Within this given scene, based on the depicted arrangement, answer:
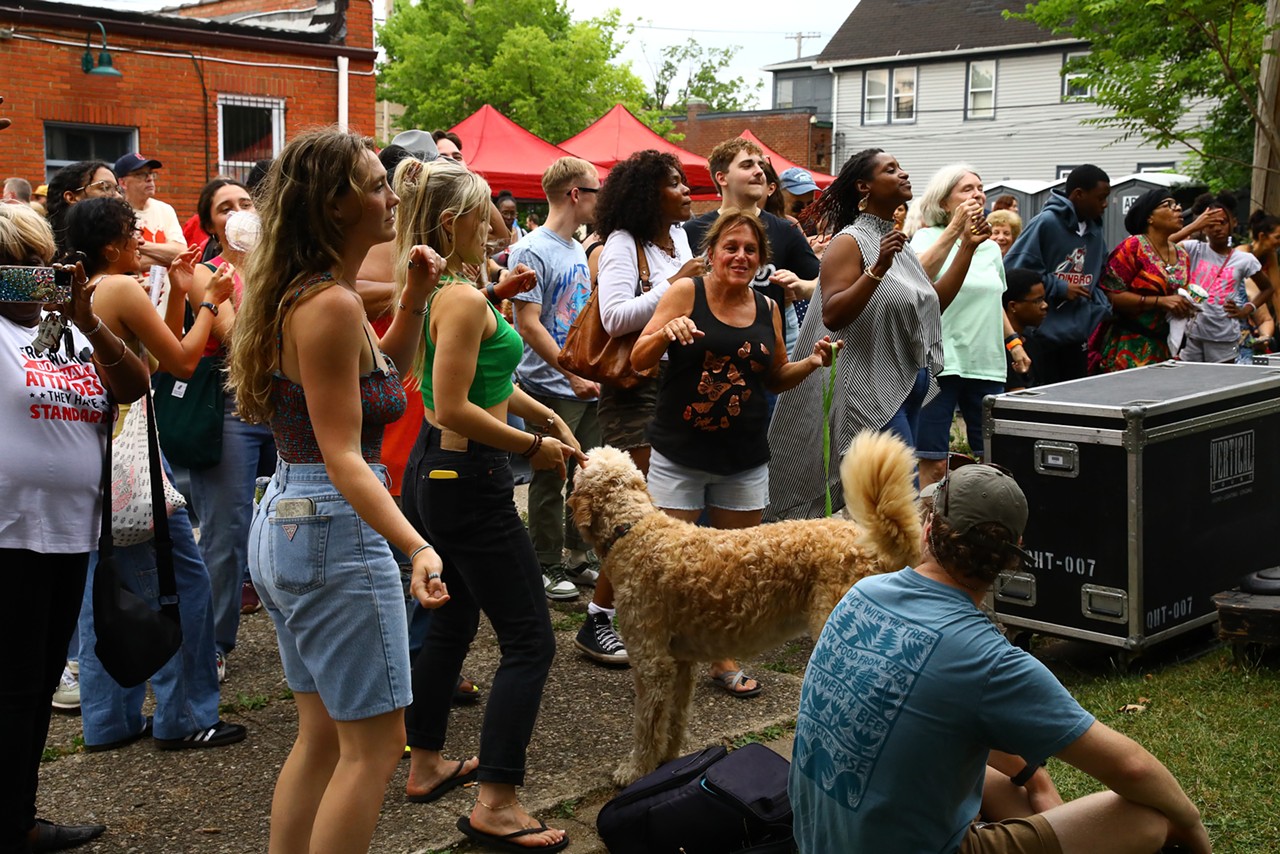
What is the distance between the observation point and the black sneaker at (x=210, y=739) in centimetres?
448

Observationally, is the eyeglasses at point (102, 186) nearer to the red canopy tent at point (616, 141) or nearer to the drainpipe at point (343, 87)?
the red canopy tent at point (616, 141)

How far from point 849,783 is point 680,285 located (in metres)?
2.81

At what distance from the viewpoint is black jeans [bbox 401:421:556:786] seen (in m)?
3.74

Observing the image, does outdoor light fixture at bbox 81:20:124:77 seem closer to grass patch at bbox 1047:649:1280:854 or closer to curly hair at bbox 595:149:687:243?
curly hair at bbox 595:149:687:243

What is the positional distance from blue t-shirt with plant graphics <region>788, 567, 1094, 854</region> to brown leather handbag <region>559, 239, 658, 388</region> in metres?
2.95

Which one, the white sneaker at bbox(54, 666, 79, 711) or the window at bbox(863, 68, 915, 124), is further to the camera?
the window at bbox(863, 68, 915, 124)

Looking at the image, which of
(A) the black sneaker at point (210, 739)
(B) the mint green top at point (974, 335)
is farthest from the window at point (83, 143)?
(A) the black sneaker at point (210, 739)

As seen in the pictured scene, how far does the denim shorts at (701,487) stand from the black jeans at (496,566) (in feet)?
3.96

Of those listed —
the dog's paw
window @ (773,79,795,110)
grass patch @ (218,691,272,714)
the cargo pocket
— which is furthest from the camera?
window @ (773,79,795,110)

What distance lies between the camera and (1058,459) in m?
5.32

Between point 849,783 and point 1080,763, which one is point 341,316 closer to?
point 849,783

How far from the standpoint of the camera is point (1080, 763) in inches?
100

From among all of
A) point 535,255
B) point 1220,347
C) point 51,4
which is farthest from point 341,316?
point 51,4

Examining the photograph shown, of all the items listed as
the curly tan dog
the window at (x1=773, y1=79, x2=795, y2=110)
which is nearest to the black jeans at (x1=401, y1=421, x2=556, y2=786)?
the curly tan dog
